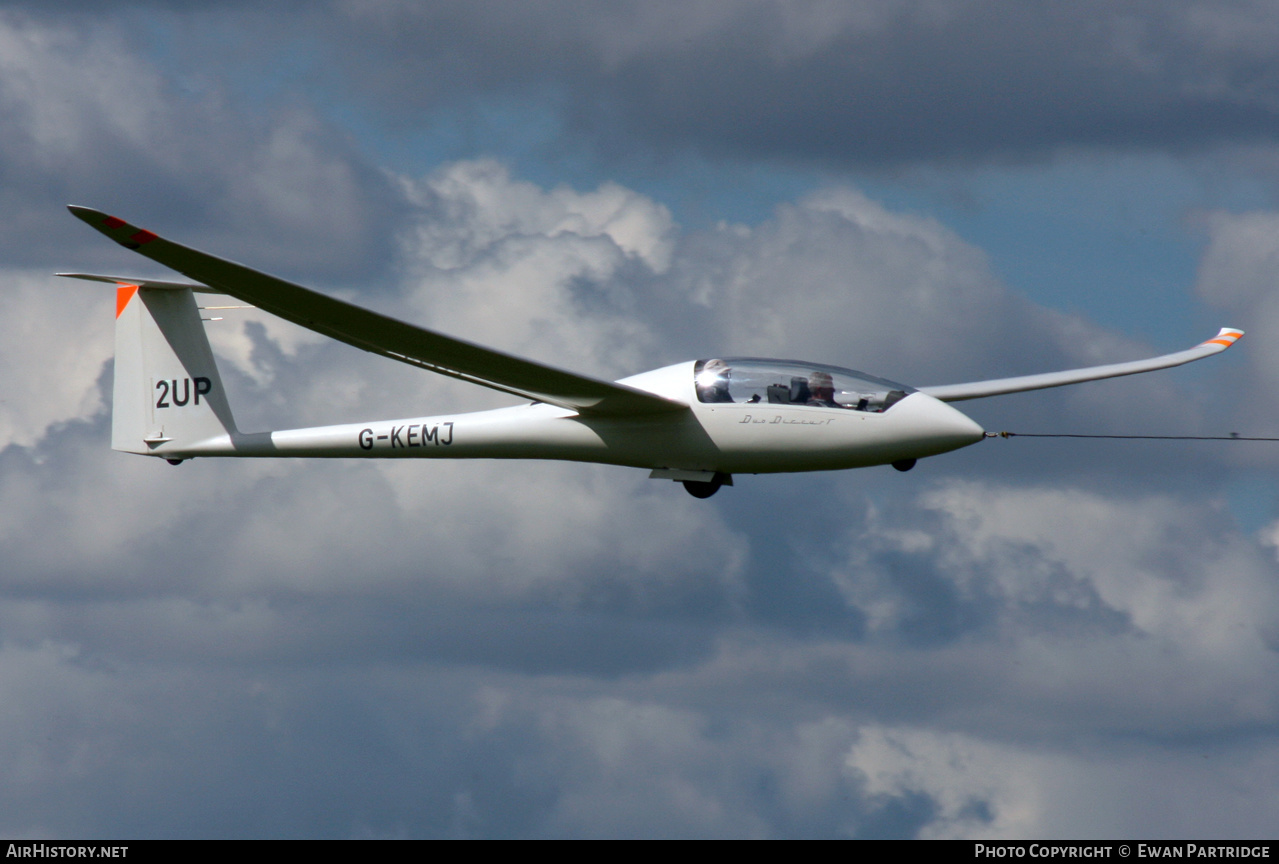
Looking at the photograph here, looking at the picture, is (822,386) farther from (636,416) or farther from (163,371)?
(163,371)

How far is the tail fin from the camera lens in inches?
1083

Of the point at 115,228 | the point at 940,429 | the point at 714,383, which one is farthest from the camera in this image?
the point at 714,383

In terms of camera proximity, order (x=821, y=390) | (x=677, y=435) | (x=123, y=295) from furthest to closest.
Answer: (x=123, y=295)
(x=677, y=435)
(x=821, y=390)

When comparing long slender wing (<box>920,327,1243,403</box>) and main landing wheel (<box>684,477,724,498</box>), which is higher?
long slender wing (<box>920,327,1243,403</box>)

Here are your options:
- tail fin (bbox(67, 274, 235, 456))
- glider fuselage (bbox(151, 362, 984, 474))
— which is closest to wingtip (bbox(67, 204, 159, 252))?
glider fuselage (bbox(151, 362, 984, 474))

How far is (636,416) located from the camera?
2400 centimetres

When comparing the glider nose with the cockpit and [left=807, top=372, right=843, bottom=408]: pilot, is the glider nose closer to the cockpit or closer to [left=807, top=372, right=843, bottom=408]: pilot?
the cockpit

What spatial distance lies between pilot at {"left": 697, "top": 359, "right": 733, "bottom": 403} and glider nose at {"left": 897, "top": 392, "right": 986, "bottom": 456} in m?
2.72

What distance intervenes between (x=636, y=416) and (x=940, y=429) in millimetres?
4837

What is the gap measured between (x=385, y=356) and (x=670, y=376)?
4524mm

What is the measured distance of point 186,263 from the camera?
20.0 meters

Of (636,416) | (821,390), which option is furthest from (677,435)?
(821,390)
